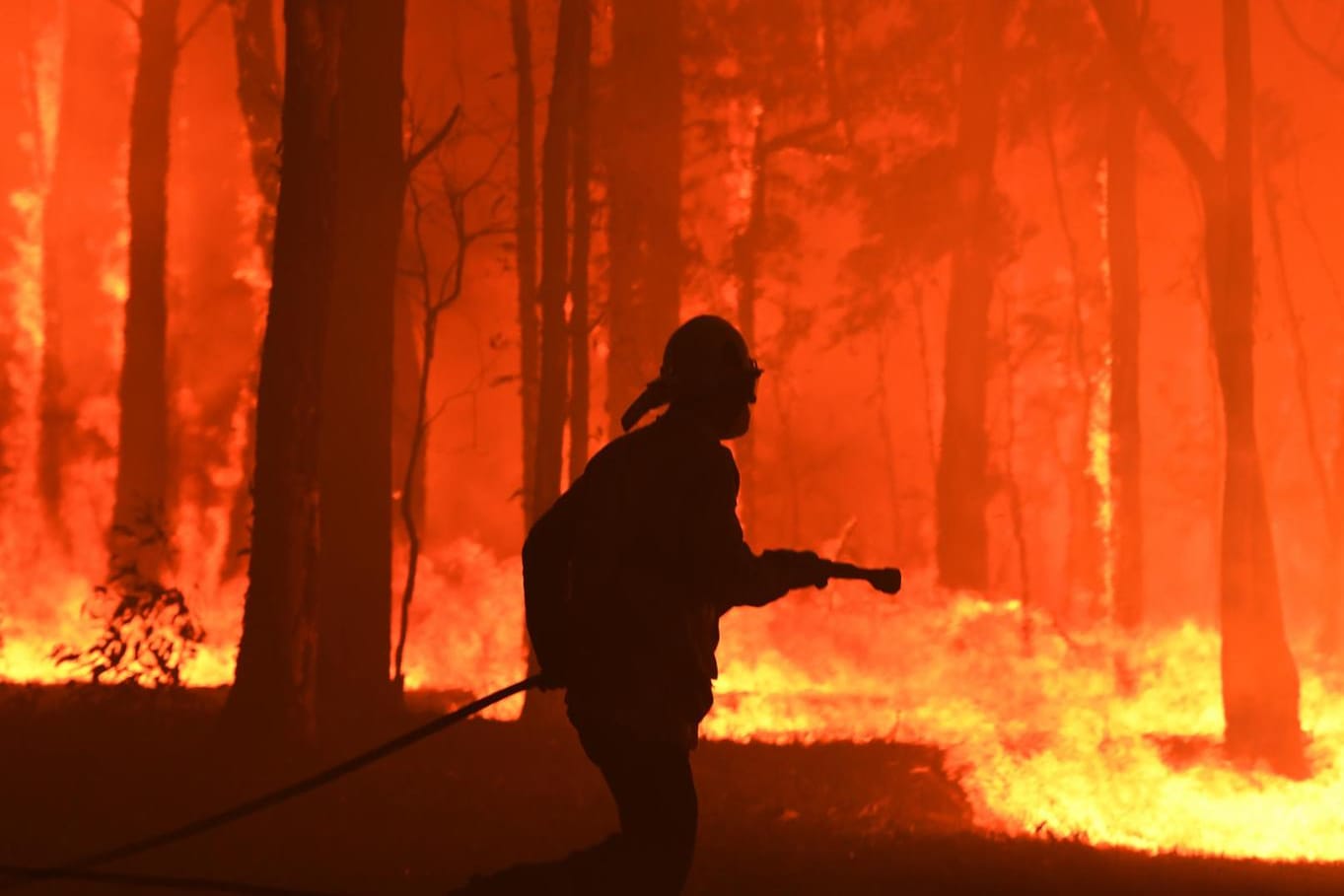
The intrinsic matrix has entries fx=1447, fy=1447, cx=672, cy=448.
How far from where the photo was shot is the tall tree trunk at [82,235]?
33188 millimetres

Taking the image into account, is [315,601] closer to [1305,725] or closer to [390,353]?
[390,353]

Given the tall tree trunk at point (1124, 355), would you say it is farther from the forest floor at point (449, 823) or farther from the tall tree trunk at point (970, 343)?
the forest floor at point (449, 823)

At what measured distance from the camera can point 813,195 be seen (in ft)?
80.8

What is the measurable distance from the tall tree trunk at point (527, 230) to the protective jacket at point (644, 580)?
36.3 ft

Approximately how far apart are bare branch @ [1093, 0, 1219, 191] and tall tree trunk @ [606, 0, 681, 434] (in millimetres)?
6399

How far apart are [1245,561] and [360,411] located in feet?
27.6

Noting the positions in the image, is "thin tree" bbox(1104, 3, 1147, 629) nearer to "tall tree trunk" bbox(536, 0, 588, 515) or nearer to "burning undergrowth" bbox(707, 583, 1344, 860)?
"burning undergrowth" bbox(707, 583, 1344, 860)

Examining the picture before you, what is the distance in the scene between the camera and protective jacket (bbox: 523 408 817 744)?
4.32 m

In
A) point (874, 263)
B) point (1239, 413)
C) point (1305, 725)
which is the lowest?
point (1305, 725)

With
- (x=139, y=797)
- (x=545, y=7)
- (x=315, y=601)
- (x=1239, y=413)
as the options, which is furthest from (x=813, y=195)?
(x=139, y=797)

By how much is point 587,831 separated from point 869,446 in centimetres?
3490

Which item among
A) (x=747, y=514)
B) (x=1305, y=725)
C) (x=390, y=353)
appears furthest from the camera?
(x=747, y=514)

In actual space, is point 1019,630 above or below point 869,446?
below

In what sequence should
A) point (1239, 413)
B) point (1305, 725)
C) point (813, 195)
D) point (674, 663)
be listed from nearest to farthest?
1. point (674, 663)
2. point (1239, 413)
3. point (1305, 725)
4. point (813, 195)
